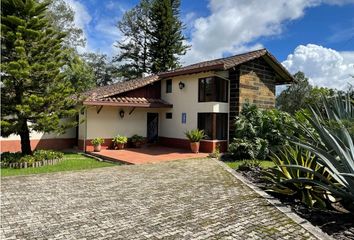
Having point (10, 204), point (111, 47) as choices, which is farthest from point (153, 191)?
point (111, 47)

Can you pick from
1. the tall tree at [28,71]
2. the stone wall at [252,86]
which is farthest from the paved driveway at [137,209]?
the stone wall at [252,86]

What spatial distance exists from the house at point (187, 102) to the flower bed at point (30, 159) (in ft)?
12.5

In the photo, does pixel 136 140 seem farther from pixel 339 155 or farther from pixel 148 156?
pixel 339 155

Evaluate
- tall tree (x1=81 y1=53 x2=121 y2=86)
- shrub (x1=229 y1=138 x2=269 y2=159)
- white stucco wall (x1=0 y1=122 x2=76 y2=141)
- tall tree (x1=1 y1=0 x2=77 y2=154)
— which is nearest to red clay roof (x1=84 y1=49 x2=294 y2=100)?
white stucco wall (x1=0 y1=122 x2=76 y2=141)

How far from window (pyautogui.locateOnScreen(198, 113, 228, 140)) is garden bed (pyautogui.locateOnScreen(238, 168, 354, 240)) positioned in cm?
916

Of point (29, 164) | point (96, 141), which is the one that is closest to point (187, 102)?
point (96, 141)

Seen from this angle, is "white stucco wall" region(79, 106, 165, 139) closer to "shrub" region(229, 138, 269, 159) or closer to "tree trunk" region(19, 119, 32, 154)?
"tree trunk" region(19, 119, 32, 154)

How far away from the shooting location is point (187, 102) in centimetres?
1767

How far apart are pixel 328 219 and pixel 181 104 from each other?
13009mm

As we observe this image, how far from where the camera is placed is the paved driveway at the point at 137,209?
5.04m

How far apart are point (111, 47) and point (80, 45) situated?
21.4ft

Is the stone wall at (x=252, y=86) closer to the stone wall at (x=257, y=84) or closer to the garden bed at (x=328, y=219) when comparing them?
the stone wall at (x=257, y=84)

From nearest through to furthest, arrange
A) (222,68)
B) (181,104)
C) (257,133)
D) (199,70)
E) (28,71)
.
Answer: (28,71) → (257,133) → (222,68) → (199,70) → (181,104)

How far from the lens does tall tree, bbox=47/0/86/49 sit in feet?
95.9
